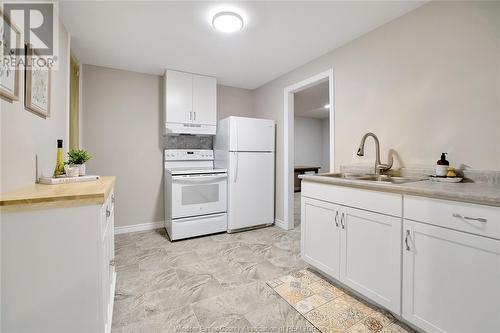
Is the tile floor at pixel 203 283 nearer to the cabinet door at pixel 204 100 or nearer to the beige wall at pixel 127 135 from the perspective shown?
the beige wall at pixel 127 135

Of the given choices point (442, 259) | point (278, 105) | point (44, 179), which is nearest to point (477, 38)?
point (442, 259)

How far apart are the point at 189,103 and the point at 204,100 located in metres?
A: 0.24

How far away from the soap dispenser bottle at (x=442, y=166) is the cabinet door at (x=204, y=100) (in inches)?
109

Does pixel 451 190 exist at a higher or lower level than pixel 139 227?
higher

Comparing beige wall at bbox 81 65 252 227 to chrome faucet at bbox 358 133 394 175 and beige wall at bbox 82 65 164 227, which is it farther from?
chrome faucet at bbox 358 133 394 175

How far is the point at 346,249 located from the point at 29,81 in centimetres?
238

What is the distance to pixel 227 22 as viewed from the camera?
2004 mm

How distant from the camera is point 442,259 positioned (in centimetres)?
124

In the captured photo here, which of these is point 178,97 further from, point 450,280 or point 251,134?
point 450,280

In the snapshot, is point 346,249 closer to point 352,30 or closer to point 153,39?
point 352,30

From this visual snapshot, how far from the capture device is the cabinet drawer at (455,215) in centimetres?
108

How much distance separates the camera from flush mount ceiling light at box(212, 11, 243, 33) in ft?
6.40

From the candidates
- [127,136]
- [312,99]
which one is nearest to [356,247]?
[127,136]

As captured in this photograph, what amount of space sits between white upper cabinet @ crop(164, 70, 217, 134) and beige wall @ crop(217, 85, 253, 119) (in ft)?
1.45
